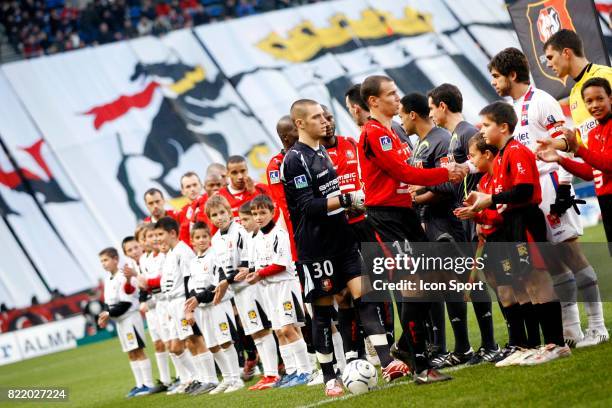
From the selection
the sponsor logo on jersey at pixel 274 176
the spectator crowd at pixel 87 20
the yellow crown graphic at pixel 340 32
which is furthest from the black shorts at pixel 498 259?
the yellow crown graphic at pixel 340 32

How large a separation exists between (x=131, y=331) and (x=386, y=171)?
5.78 metres

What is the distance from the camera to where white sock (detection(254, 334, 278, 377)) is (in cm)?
972

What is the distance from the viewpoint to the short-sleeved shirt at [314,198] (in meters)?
7.34

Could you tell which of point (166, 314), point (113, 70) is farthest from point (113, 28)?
point (166, 314)

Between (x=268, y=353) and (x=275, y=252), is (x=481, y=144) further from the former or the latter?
(x=268, y=353)

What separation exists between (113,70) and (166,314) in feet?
68.3

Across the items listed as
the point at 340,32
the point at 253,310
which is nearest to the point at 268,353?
the point at 253,310

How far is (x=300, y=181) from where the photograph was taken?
734 centimetres

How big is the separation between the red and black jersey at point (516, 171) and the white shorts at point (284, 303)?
2859 mm

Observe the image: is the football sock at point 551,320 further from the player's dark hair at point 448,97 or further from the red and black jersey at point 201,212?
the red and black jersey at point 201,212

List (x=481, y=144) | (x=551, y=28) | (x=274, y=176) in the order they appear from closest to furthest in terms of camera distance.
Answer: (x=481, y=144), (x=551, y=28), (x=274, y=176)

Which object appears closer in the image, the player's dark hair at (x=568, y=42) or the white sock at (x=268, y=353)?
the player's dark hair at (x=568, y=42)

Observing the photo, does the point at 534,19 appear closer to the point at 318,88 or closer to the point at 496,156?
the point at 496,156

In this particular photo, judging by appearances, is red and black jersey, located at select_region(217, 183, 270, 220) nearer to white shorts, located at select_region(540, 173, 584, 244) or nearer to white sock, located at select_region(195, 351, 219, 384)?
white sock, located at select_region(195, 351, 219, 384)
